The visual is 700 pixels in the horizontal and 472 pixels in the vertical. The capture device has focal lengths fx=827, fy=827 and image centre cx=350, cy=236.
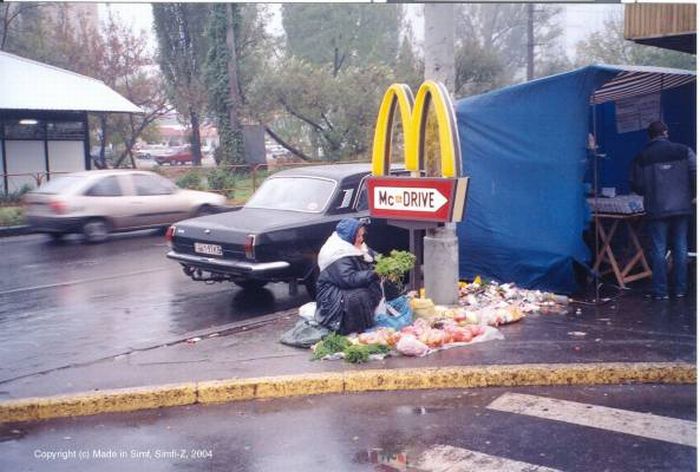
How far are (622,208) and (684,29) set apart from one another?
7.31 feet

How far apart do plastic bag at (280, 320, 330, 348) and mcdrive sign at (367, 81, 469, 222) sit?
60.8 inches

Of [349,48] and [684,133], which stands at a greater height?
[349,48]

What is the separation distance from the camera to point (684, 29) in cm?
806

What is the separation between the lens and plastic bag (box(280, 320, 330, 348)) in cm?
739

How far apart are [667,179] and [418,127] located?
2.79 metres

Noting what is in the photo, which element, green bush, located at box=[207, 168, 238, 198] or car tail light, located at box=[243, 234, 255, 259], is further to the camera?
green bush, located at box=[207, 168, 238, 198]

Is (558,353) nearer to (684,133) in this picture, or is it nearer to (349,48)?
(684,133)

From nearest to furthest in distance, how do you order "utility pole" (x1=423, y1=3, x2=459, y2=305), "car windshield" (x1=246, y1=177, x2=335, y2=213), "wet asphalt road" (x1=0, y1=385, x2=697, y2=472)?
"wet asphalt road" (x1=0, y1=385, x2=697, y2=472), "utility pole" (x1=423, y1=3, x2=459, y2=305), "car windshield" (x1=246, y1=177, x2=335, y2=213)

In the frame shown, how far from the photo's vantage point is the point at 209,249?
31.6 ft

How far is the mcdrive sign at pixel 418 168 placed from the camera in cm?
794

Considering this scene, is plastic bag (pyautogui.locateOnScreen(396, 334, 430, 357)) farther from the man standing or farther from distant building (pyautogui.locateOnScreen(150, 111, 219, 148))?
distant building (pyautogui.locateOnScreen(150, 111, 219, 148))

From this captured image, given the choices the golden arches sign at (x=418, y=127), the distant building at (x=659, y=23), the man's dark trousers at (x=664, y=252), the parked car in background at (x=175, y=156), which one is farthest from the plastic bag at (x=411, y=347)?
the parked car in background at (x=175, y=156)

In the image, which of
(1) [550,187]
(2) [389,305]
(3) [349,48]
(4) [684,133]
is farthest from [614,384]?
(3) [349,48]

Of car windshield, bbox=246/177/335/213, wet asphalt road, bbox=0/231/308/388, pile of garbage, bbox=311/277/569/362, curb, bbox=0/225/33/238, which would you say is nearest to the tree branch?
curb, bbox=0/225/33/238
